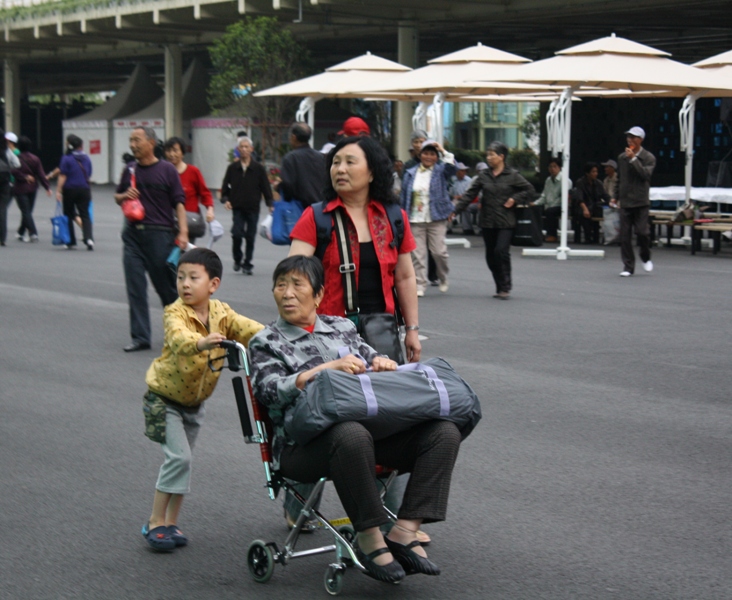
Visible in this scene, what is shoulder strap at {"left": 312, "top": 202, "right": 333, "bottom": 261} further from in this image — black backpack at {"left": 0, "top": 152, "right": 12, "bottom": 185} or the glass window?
the glass window

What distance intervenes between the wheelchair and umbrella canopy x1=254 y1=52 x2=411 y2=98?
18821 mm

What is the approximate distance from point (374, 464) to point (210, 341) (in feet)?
2.75

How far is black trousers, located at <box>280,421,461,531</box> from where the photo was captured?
155 inches

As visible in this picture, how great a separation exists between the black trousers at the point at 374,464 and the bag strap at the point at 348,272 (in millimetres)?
901

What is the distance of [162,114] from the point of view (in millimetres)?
48719

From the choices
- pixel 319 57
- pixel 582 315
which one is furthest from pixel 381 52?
pixel 582 315

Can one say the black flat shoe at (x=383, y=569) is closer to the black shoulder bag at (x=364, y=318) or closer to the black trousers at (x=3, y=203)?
the black shoulder bag at (x=364, y=318)

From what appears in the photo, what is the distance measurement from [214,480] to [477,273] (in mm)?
10516

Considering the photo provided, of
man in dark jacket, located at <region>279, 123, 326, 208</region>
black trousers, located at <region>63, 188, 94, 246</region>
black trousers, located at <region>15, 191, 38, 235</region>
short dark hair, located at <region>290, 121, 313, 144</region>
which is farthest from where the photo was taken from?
black trousers, located at <region>15, 191, 38, 235</region>

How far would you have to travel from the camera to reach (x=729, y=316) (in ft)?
38.1

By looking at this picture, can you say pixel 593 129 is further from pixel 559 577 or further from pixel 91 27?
pixel 559 577

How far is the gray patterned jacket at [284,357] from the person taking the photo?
4.12 metres

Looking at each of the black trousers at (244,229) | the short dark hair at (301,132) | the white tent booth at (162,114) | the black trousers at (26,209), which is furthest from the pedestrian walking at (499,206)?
the white tent booth at (162,114)

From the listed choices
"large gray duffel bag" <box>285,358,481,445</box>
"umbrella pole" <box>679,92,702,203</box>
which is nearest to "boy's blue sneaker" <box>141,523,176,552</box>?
"large gray duffel bag" <box>285,358,481,445</box>
